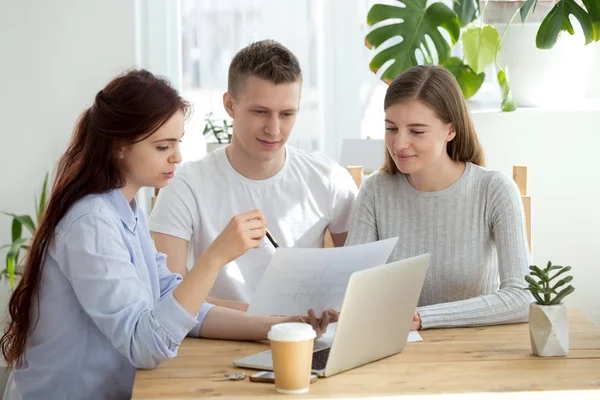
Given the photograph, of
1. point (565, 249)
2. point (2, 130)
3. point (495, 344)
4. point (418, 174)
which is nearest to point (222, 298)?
point (418, 174)

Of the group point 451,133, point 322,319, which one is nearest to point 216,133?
point 451,133

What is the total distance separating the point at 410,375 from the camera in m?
1.50

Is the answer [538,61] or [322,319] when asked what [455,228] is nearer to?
[322,319]

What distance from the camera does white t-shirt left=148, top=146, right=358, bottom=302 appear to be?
2.28 m

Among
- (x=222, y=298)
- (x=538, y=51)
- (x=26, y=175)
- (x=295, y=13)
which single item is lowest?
(x=222, y=298)

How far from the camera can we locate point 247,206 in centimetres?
232

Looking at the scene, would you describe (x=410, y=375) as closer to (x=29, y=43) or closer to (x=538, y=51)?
(x=538, y=51)

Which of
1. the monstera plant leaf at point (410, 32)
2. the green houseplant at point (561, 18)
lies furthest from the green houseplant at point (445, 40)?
the green houseplant at point (561, 18)

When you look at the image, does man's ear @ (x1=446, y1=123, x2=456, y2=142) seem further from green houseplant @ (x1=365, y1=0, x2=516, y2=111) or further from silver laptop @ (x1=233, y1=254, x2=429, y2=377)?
green houseplant @ (x1=365, y1=0, x2=516, y2=111)

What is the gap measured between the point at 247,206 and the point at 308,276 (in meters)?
0.74

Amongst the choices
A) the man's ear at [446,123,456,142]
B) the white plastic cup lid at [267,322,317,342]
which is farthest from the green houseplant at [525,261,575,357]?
the man's ear at [446,123,456,142]

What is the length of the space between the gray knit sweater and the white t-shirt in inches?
7.2

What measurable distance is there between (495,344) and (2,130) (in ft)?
8.40

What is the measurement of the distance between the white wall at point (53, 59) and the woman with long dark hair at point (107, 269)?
1934 millimetres
